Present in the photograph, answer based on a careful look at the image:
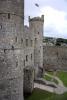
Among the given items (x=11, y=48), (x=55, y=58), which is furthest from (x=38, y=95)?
(x=55, y=58)

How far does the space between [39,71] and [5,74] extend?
16488 mm

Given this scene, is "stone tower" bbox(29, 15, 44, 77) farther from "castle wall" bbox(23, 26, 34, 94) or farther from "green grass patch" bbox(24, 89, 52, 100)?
"green grass patch" bbox(24, 89, 52, 100)

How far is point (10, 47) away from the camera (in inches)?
942

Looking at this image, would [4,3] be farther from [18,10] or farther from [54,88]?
[54,88]

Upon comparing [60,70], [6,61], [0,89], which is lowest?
[60,70]

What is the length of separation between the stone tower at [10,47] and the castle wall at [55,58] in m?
25.3

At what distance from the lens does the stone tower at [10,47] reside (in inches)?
931

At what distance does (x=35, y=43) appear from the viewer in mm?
40344

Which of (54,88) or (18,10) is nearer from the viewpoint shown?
(18,10)

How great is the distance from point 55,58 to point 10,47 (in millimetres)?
28291

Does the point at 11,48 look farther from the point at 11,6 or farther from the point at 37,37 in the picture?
the point at 37,37

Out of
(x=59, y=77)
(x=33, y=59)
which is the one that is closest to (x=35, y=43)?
(x=33, y=59)

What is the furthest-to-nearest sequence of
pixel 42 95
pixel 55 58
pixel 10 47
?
pixel 55 58 < pixel 42 95 < pixel 10 47

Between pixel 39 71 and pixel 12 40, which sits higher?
pixel 12 40
